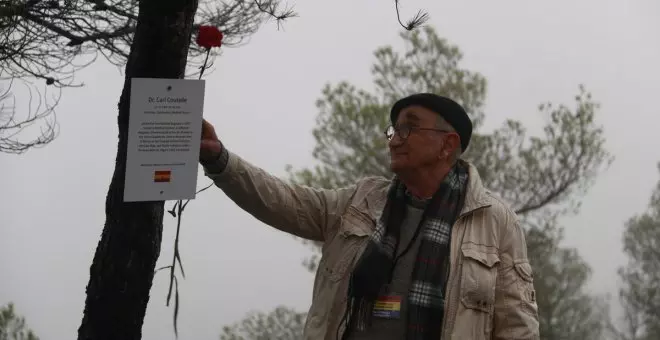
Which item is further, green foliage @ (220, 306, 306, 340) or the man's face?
green foliage @ (220, 306, 306, 340)

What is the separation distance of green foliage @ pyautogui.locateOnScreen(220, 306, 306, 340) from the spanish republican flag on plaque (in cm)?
414

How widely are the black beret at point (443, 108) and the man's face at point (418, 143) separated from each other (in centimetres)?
1

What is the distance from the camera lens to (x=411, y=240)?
1845 millimetres

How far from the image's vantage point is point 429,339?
68.3 inches

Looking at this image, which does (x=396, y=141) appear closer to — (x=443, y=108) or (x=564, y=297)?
(x=443, y=108)

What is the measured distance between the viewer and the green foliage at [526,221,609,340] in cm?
631

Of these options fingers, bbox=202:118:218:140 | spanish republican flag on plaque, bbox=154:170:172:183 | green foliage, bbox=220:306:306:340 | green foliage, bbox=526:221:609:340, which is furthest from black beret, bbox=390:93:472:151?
green foliage, bbox=526:221:609:340

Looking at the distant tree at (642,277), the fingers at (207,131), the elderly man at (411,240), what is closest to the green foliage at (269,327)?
the distant tree at (642,277)

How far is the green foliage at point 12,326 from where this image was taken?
493 cm

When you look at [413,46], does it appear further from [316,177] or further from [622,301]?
[622,301]

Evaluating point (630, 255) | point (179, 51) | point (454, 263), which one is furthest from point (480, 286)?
point (630, 255)

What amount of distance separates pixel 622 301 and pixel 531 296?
17.3 ft

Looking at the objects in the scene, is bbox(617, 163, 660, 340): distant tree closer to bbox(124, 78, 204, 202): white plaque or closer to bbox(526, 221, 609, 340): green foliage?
bbox(526, 221, 609, 340): green foliage

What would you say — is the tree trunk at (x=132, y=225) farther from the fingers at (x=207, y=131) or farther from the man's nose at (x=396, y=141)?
the man's nose at (x=396, y=141)
